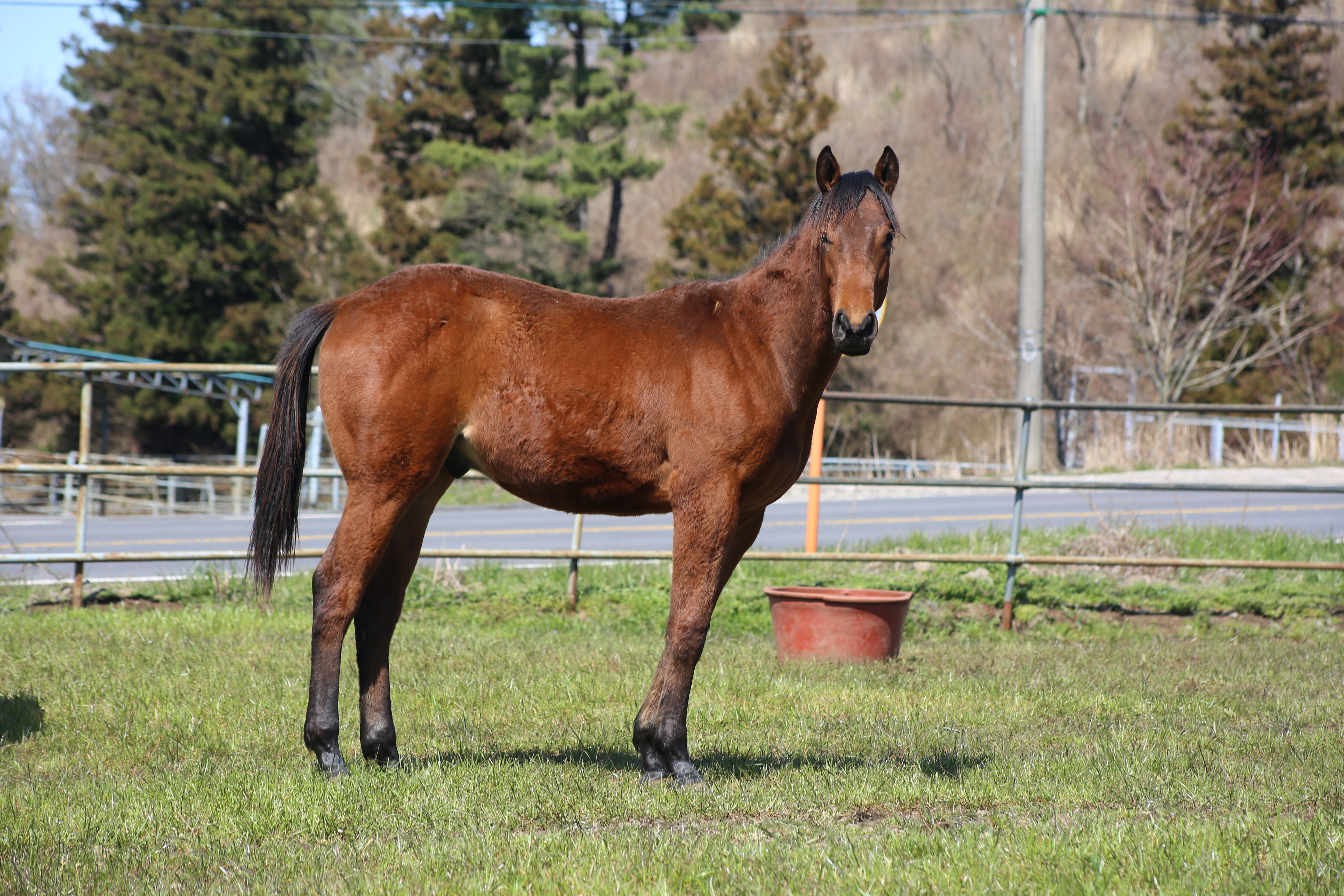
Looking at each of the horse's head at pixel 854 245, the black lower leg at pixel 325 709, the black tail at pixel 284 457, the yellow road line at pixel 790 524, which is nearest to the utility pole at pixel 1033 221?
the yellow road line at pixel 790 524

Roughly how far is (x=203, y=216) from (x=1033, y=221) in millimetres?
21507

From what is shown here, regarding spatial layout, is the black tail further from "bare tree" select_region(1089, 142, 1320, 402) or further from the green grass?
"bare tree" select_region(1089, 142, 1320, 402)

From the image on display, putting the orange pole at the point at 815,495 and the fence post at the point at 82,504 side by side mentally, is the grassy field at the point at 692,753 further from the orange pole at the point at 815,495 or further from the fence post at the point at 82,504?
the orange pole at the point at 815,495

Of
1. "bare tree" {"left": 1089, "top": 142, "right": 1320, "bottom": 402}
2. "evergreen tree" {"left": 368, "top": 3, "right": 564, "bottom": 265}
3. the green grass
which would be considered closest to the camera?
the green grass

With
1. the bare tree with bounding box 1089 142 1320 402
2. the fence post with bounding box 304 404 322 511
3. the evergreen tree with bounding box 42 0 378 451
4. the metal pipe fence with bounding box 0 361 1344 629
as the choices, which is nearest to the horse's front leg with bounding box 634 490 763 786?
the metal pipe fence with bounding box 0 361 1344 629

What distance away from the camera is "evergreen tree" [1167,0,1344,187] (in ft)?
80.9

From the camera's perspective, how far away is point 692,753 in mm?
4383

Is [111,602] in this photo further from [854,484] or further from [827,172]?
[827,172]

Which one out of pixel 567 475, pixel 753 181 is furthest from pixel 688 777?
pixel 753 181

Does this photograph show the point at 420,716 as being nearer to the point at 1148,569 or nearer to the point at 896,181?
the point at 896,181

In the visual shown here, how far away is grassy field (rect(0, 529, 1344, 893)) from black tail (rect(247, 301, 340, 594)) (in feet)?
2.69

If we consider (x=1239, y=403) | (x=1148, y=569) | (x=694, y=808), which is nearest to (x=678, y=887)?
(x=694, y=808)

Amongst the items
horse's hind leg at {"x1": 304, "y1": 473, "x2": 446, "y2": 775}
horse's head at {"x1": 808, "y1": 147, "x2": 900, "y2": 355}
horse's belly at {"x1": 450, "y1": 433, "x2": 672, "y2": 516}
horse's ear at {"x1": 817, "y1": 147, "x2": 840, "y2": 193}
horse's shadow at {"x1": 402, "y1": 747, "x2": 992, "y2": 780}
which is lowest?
horse's shadow at {"x1": 402, "y1": 747, "x2": 992, "y2": 780}

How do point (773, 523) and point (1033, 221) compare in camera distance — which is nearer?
point (773, 523)
